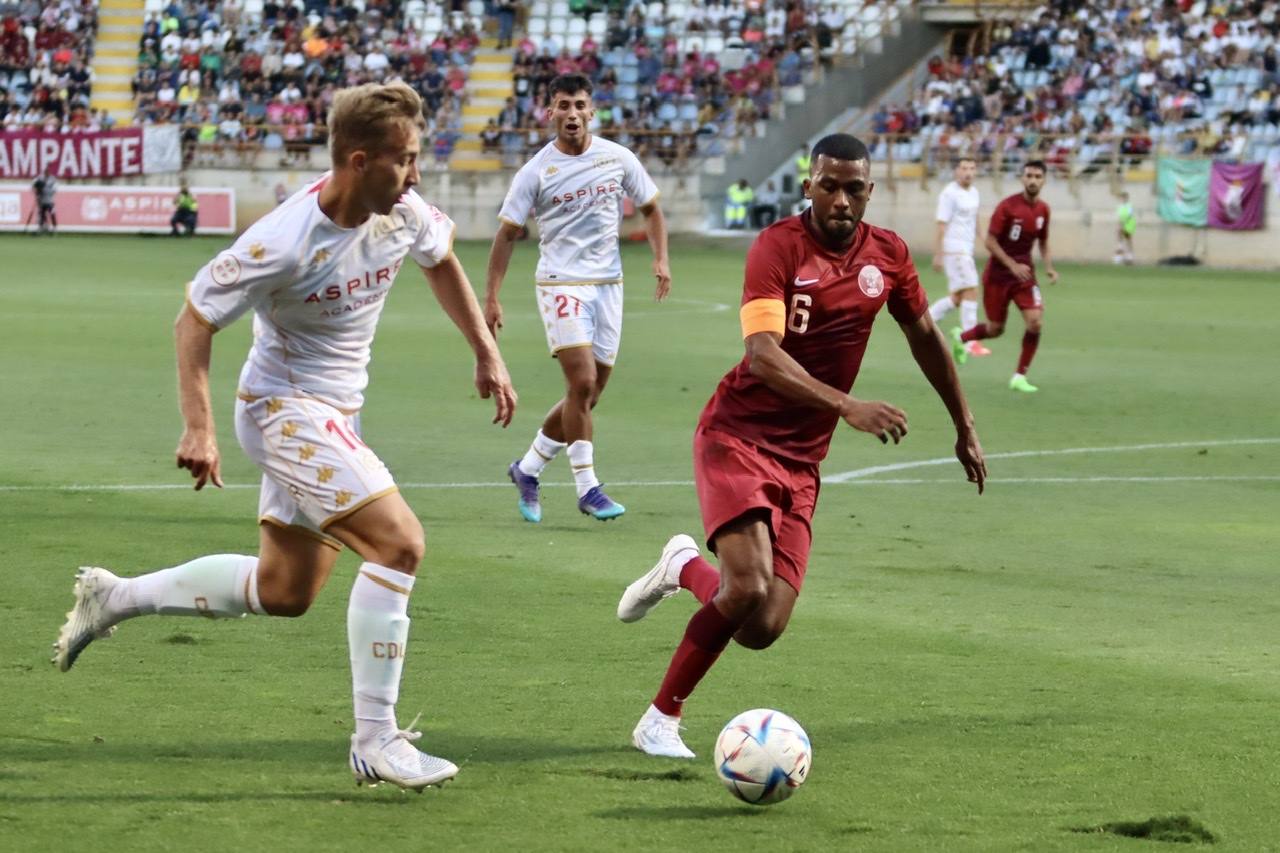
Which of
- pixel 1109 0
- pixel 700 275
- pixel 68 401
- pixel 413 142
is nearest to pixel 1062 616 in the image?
pixel 413 142

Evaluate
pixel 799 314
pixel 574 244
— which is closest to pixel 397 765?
pixel 799 314

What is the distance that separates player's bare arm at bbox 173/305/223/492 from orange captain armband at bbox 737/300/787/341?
163 cm

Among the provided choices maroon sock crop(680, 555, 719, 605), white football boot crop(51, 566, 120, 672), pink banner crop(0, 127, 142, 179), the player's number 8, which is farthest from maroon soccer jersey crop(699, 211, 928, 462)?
pink banner crop(0, 127, 142, 179)

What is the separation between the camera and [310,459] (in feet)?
18.5

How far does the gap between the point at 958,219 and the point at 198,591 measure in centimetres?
1781

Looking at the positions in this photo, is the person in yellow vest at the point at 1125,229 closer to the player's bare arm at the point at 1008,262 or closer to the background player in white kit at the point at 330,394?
the player's bare arm at the point at 1008,262

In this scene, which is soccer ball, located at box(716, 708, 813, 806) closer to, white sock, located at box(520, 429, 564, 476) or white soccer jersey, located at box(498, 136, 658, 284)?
white sock, located at box(520, 429, 564, 476)

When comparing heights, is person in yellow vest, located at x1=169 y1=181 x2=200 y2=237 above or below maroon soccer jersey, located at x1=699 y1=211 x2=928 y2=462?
below

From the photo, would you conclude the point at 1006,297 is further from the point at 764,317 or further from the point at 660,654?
the point at 764,317

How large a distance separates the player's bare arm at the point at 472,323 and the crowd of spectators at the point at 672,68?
137 ft

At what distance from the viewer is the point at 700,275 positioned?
3638 cm

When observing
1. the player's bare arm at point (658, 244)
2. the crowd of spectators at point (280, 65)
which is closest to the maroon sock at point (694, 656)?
the player's bare arm at point (658, 244)

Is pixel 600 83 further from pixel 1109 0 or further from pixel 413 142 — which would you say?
pixel 413 142

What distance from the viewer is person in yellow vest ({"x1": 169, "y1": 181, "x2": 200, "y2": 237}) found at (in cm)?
4700
